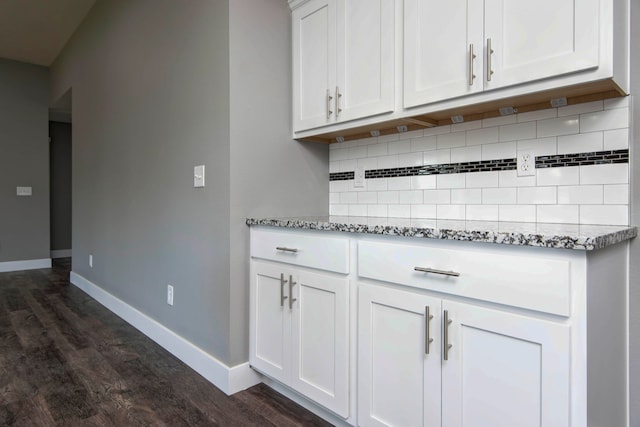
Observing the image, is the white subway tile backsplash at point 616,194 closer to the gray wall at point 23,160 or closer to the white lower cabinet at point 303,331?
the white lower cabinet at point 303,331

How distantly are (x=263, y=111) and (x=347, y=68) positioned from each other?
510 mm

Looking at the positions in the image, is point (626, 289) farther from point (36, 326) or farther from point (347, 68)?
point (36, 326)

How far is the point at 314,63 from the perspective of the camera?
2.06 m

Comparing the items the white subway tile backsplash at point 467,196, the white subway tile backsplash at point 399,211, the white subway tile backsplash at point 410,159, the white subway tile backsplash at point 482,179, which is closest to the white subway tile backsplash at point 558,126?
the white subway tile backsplash at point 482,179

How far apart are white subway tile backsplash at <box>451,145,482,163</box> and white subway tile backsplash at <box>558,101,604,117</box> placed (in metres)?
0.34

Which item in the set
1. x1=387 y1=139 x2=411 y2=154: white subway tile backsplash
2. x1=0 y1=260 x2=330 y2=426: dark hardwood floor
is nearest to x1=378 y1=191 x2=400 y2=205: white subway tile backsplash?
x1=387 y1=139 x2=411 y2=154: white subway tile backsplash

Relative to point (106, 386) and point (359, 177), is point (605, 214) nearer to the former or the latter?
point (359, 177)

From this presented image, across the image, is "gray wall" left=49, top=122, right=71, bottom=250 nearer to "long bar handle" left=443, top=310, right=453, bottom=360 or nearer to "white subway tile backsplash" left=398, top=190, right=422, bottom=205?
"white subway tile backsplash" left=398, top=190, right=422, bottom=205

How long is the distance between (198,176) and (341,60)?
982mm

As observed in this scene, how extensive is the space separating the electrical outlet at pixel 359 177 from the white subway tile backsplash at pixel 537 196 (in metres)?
0.86

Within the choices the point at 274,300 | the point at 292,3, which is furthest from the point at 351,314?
the point at 292,3

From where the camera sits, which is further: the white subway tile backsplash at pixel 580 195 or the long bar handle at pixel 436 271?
the white subway tile backsplash at pixel 580 195

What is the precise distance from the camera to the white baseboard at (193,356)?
2.01 meters

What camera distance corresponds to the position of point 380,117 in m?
1.79
